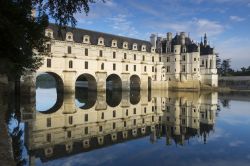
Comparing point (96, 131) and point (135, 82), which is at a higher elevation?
point (135, 82)

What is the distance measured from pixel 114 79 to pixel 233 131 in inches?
1521

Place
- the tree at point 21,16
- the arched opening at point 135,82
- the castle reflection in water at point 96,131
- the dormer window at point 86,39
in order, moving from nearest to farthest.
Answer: the tree at point 21,16
the castle reflection in water at point 96,131
the dormer window at point 86,39
the arched opening at point 135,82

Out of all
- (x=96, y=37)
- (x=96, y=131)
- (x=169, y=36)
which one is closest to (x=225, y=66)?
(x=169, y=36)

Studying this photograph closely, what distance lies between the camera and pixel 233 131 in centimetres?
1503

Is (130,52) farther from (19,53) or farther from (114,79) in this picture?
(19,53)

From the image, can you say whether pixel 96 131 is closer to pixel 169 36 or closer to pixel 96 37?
pixel 96 37

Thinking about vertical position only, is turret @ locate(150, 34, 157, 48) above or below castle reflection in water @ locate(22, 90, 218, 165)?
above

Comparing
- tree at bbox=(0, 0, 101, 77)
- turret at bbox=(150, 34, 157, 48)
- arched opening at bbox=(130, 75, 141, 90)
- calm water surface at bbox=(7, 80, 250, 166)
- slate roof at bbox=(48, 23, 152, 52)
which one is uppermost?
turret at bbox=(150, 34, 157, 48)

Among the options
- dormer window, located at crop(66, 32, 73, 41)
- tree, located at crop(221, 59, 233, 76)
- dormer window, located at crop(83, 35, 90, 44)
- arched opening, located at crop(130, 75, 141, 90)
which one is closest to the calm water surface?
dormer window, located at crop(66, 32, 73, 41)

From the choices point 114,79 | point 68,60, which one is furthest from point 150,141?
point 114,79

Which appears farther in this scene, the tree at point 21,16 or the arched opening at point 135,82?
the arched opening at point 135,82

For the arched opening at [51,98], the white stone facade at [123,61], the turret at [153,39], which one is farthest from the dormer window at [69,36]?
the turret at [153,39]

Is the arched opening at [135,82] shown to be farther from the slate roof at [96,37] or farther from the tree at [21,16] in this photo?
the tree at [21,16]

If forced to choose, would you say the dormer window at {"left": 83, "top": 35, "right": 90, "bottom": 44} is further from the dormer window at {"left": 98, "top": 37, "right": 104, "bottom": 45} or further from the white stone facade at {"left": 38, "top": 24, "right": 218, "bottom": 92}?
the dormer window at {"left": 98, "top": 37, "right": 104, "bottom": 45}
